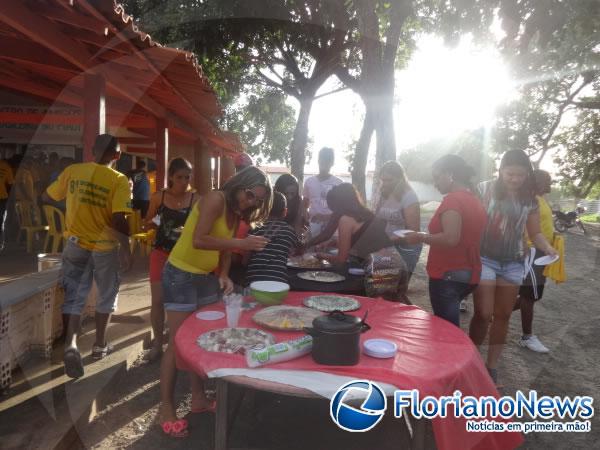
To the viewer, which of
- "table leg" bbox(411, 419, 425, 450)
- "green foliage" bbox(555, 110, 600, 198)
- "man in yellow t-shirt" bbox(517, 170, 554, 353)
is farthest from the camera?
"green foliage" bbox(555, 110, 600, 198)

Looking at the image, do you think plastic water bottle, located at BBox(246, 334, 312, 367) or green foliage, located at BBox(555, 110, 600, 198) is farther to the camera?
green foliage, located at BBox(555, 110, 600, 198)

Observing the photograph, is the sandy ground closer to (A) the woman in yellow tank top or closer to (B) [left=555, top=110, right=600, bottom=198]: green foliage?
(A) the woman in yellow tank top

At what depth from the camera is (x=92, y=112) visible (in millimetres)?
4219

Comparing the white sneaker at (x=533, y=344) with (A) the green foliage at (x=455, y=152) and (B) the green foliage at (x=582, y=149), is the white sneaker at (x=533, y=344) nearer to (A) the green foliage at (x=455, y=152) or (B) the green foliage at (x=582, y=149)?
(A) the green foliage at (x=455, y=152)

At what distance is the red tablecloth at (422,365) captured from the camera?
177cm

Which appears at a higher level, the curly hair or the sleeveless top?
the curly hair

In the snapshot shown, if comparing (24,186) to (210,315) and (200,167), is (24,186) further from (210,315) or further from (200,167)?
(210,315)

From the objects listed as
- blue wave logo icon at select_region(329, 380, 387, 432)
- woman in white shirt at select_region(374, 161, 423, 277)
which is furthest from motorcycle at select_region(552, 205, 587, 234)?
blue wave logo icon at select_region(329, 380, 387, 432)

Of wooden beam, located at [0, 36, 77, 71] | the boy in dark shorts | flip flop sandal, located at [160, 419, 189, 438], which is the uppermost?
wooden beam, located at [0, 36, 77, 71]

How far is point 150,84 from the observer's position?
16.6 ft

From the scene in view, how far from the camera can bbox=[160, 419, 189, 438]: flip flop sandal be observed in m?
2.70

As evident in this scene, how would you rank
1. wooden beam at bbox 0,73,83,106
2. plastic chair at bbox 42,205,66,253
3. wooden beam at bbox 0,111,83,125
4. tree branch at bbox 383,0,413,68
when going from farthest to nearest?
wooden beam at bbox 0,111,83,125 < plastic chair at bbox 42,205,66,253 < tree branch at bbox 383,0,413,68 < wooden beam at bbox 0,73,83,106

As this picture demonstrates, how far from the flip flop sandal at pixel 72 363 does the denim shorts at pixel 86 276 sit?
0.40m

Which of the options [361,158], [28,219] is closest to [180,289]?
[28,219]
